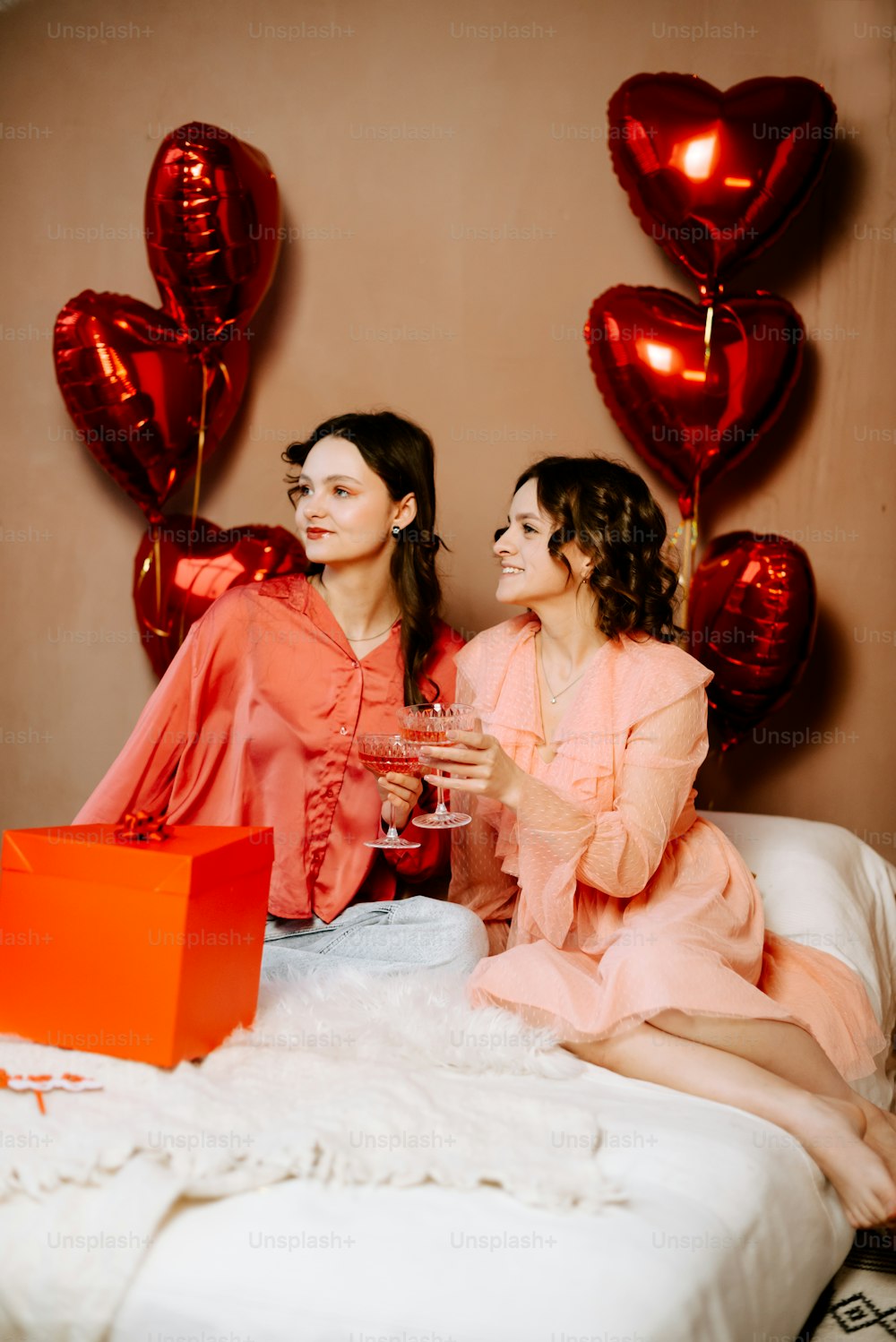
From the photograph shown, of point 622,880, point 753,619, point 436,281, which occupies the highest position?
point 436,281

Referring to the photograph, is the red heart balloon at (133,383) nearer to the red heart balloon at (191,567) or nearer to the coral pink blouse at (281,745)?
the red heart balloon at (191,567)

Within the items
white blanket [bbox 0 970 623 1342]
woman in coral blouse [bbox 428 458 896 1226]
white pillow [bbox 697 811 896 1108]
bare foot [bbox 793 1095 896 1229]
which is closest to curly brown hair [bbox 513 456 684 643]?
woman in coral blouse [bbox 428 458 896 1226]

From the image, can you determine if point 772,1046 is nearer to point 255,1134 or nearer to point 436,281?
point 255,1134

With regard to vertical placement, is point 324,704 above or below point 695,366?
below

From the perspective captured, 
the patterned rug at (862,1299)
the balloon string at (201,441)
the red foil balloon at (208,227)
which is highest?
the red foil balloon at (208,227)

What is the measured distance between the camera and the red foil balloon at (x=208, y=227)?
9.00 ft

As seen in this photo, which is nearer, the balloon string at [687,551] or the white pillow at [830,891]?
the white pillow at [830,891]

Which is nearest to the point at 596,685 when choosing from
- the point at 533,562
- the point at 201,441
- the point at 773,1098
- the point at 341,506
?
the point at 533,562

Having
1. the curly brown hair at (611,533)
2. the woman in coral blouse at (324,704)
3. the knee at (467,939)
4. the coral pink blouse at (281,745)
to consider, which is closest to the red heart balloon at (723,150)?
the curly brown hair at (611,533)

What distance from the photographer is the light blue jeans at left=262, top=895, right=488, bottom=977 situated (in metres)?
2.18

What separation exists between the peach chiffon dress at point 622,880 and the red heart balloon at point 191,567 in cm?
67

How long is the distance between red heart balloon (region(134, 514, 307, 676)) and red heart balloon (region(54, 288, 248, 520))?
0.15 meters

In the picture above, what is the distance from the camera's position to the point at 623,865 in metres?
2.07

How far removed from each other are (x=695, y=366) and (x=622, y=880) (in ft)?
4.11
